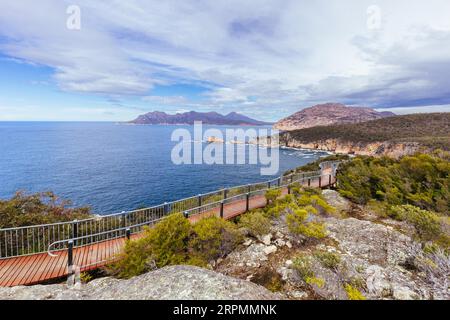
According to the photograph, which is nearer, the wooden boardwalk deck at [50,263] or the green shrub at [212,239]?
the wooden boardwalk deck at [50,263]

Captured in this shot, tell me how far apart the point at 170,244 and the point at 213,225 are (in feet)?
4.51

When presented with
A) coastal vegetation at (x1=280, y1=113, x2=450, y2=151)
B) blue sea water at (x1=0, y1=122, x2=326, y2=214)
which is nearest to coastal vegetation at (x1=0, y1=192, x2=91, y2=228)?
blue sea water at (x1=0, y1=122, x2=326, y2=214)

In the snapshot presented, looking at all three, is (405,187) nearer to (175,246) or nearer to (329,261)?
(329,261)

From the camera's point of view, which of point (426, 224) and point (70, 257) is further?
point (426, 224)

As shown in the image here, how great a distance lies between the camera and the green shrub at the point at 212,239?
6211 mm

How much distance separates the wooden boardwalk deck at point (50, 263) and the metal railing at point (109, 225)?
22cm

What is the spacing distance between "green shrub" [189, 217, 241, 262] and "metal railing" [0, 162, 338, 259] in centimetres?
131

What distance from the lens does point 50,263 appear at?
5637 millimetres

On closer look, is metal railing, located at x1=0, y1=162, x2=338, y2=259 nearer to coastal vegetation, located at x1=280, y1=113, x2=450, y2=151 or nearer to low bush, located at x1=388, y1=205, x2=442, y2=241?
low bush, located at x1=388, y1=205, x2=442, y2=241

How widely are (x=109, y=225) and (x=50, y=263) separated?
466cm

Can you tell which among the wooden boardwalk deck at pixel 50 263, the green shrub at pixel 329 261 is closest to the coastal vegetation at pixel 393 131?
the green shrub at pixel 329 261

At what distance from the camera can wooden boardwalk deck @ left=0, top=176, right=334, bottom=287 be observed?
505 centimetres

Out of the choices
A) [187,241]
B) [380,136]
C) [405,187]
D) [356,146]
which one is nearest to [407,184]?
[405,187]

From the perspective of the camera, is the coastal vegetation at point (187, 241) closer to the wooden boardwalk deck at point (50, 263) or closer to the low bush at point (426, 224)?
the wooden boardwalk deck at point (50, 263)
